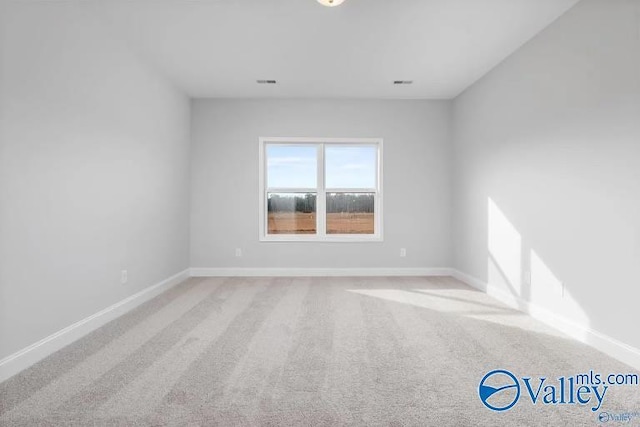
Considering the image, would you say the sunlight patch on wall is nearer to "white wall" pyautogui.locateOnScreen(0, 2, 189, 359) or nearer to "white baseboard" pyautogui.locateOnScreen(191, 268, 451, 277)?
"white baseboard" pyautogui.locateOnScreen(191, 268, 451, 277)

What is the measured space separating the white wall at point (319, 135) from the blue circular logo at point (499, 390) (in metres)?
3.25

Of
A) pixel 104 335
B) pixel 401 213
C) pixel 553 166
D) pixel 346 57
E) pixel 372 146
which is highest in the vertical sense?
pixel 346 57

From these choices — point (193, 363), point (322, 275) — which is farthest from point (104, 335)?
point (322, 275)

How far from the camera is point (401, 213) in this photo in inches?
211

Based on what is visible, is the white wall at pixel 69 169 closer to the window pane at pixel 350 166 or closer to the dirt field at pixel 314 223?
the dirt field at pixel 314 223

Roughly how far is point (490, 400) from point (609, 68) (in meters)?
2.41

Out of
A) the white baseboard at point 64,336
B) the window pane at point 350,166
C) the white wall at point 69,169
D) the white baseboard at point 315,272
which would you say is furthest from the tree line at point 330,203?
the white baseboard at point 64,336

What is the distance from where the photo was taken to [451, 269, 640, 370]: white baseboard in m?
2.33

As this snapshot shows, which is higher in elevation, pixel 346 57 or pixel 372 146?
pixel 346 57

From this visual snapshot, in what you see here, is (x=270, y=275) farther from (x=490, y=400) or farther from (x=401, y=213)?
(x=490, y=400)

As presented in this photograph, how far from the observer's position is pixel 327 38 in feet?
11.2

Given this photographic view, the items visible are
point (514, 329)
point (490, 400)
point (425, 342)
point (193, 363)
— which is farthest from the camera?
point (514, 329)

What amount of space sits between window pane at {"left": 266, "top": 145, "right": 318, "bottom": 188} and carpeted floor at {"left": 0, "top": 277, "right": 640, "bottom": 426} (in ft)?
7.37

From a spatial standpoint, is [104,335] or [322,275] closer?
[104,335]
